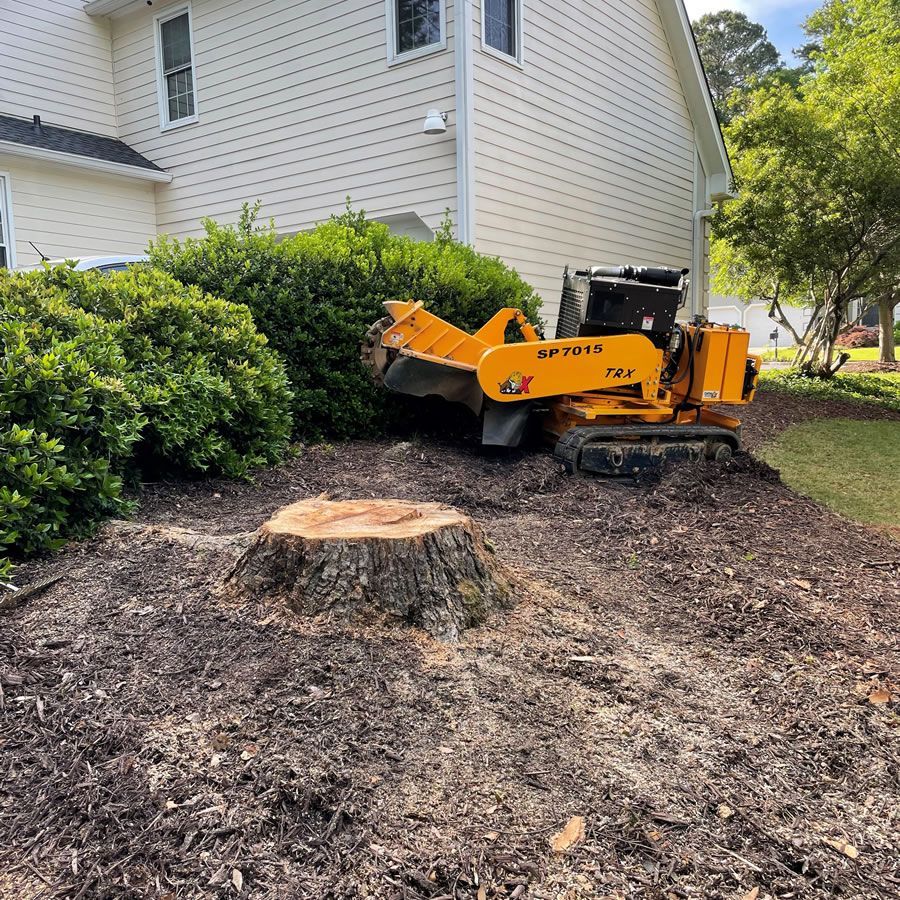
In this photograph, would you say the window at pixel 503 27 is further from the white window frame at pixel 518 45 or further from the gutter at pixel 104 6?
the gutter at pixel 104 6

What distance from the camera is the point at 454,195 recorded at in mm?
9172

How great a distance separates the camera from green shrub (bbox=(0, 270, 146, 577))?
3629mm

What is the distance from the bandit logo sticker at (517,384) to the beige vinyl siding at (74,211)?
27.1 feet

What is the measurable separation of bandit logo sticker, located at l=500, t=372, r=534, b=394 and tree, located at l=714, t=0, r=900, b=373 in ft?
30.2

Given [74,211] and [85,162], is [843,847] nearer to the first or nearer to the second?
[85,162]

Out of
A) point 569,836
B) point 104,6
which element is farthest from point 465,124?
point 569,836

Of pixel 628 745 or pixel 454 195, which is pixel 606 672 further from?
pixel 454 195

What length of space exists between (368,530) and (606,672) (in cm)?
107

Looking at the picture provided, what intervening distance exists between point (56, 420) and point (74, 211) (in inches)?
358

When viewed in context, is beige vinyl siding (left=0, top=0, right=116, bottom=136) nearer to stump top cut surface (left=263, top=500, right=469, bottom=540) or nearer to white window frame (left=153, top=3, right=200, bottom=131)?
white window frame (left=153, top=3, right=200, bottom=131)

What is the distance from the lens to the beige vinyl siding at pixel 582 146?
9484 mm

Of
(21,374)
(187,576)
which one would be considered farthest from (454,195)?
(187,576)

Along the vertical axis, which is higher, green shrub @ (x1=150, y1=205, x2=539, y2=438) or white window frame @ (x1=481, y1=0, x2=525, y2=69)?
white window frame @ (x1=481, y1=0, x2=525, y2=69)

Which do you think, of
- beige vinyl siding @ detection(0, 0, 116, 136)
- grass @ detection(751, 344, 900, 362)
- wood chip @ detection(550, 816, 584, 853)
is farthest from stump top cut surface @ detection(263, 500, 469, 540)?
grass @ detection(751, 344, 900, 362)
